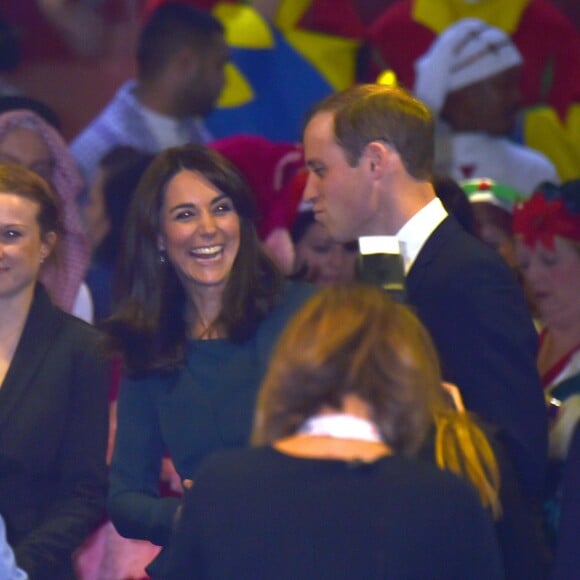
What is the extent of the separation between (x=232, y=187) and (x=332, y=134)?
0.83ft

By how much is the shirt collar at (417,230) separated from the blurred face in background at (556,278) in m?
1.16

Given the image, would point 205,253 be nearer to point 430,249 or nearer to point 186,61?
point 430,249

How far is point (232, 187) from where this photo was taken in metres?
3.02

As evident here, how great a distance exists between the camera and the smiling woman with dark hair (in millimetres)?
2850

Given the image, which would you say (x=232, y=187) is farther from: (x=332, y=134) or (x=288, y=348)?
(x=288, y=348)

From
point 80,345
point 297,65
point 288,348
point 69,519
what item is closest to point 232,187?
point 80,345

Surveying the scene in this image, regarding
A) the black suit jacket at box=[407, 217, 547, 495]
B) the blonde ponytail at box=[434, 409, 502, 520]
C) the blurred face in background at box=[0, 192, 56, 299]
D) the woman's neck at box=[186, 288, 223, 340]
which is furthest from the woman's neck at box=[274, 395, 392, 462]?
the blurred face in background at box=[0, 192, 56, 299]

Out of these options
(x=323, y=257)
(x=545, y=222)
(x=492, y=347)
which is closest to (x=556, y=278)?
(x=545, y=222)

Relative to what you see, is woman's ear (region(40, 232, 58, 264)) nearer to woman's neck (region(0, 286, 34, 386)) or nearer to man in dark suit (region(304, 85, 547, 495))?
woman's neck (region(0, 286, 34, 386))

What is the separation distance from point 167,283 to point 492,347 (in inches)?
31.1

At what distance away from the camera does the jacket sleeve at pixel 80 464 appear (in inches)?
115

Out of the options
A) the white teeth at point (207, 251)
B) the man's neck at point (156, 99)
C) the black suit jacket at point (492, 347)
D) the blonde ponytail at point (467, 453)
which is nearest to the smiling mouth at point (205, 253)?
the white teeth at point (207, 251)

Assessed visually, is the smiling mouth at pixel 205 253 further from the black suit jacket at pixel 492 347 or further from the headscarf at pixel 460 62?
the headscarf at pixel 460 62

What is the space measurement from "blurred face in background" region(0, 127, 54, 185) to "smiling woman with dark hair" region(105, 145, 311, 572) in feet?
3.30
